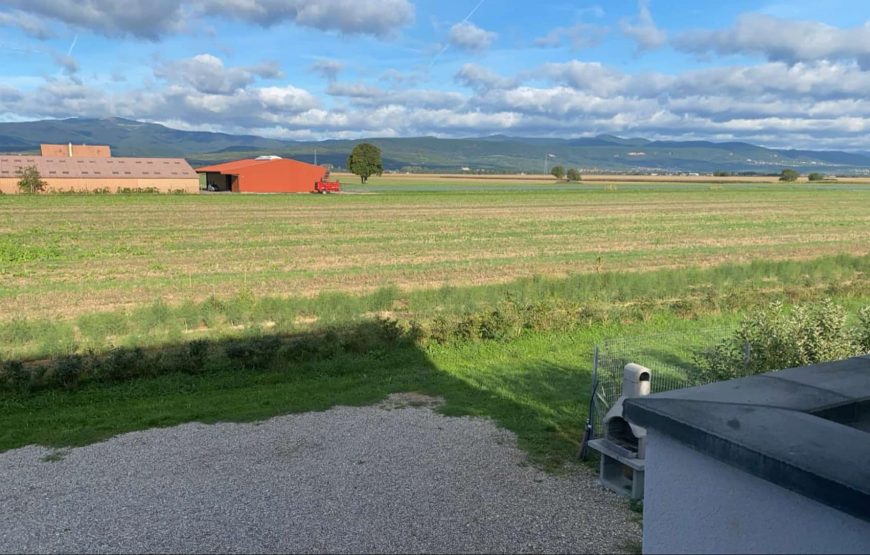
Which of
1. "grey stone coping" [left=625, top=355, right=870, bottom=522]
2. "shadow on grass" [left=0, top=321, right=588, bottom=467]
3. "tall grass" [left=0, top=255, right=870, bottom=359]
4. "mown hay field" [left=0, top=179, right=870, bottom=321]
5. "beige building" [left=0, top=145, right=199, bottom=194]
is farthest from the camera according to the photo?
"beige building" [left=0, top=145, right=199, bottom=194]

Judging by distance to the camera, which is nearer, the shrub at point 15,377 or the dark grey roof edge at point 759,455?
the dark grey roof edge at point 759,455

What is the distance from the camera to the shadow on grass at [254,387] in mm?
10266

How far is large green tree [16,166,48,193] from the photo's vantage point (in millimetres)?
70250

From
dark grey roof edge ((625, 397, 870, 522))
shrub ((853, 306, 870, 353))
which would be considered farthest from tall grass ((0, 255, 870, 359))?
dark grey roof edge ((625, 397, 870, 522))

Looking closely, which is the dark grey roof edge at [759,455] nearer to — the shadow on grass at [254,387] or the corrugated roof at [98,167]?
the shadow on grass at [254,387]

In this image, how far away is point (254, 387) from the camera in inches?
489

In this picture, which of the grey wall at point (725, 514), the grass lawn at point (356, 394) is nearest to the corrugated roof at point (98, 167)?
the grass lawn at point (356, 394)

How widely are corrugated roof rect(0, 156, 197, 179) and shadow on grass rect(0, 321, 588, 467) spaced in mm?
71457

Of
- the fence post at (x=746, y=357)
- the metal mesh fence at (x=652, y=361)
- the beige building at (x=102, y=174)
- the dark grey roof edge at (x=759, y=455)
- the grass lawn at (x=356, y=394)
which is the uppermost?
the beige building at (x=102, y=174)

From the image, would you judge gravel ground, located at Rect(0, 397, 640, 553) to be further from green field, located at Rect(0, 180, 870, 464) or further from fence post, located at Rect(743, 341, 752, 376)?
fence post, located at Rect(743, 341, 752, 376)

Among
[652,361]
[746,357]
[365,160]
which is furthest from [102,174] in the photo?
[746,357]

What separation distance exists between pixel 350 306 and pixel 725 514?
1448cm

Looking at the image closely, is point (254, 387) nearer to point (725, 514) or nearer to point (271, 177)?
point (725, 514)

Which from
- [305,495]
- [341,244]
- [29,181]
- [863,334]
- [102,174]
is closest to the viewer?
[305,495]
